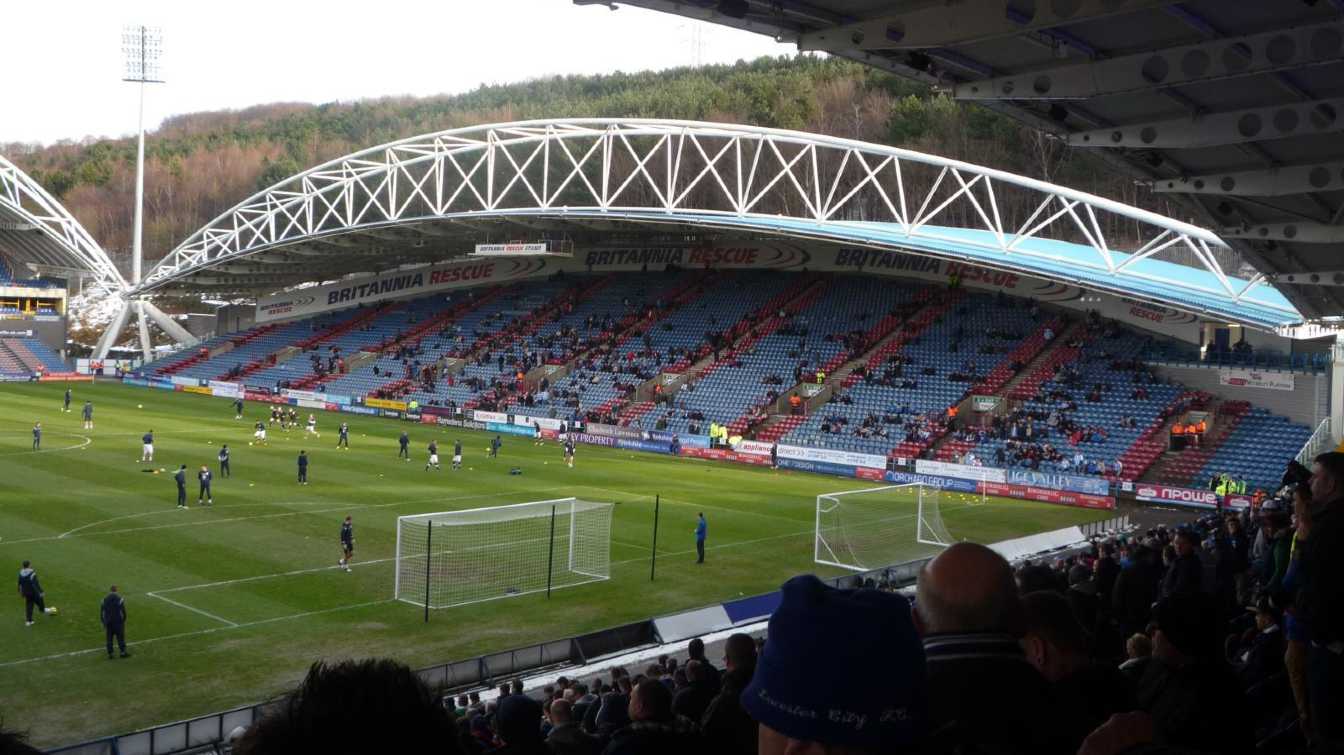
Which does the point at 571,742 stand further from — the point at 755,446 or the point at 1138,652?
the point at 755,446

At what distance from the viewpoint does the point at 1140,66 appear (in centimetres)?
989

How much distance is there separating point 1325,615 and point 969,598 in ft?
8.80

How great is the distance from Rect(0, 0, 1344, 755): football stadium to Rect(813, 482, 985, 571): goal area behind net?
0.18m

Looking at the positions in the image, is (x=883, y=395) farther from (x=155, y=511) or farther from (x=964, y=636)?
(x=964, y=636)

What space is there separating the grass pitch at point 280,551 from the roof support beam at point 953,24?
12856 millimetres

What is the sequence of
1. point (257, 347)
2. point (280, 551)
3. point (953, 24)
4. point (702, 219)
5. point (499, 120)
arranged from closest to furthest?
point (953, 24)
point (280, 551)
point (702, 219)
point (257, 347)
point (499, 120)

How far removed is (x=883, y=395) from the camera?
5069 centimetres

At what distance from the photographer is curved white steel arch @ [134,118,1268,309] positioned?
1683 inches

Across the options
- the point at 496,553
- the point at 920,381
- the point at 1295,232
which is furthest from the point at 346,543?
the point at 920,381

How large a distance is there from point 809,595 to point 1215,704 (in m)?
2.57

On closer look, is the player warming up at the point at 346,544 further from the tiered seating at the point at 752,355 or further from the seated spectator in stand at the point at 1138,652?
the tiered seating at the point at 752,355

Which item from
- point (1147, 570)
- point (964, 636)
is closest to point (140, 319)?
point (1147, 570)

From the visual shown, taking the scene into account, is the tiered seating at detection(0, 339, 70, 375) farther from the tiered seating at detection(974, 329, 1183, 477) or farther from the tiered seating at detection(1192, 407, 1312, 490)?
the tiered seating at detection(1192, 407, 1312, 490)

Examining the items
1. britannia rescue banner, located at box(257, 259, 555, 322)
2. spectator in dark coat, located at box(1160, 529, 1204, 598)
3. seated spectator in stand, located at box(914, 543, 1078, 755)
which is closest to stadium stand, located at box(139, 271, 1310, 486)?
britannia rescue banner, located at box(257, 259, 555, 322)
